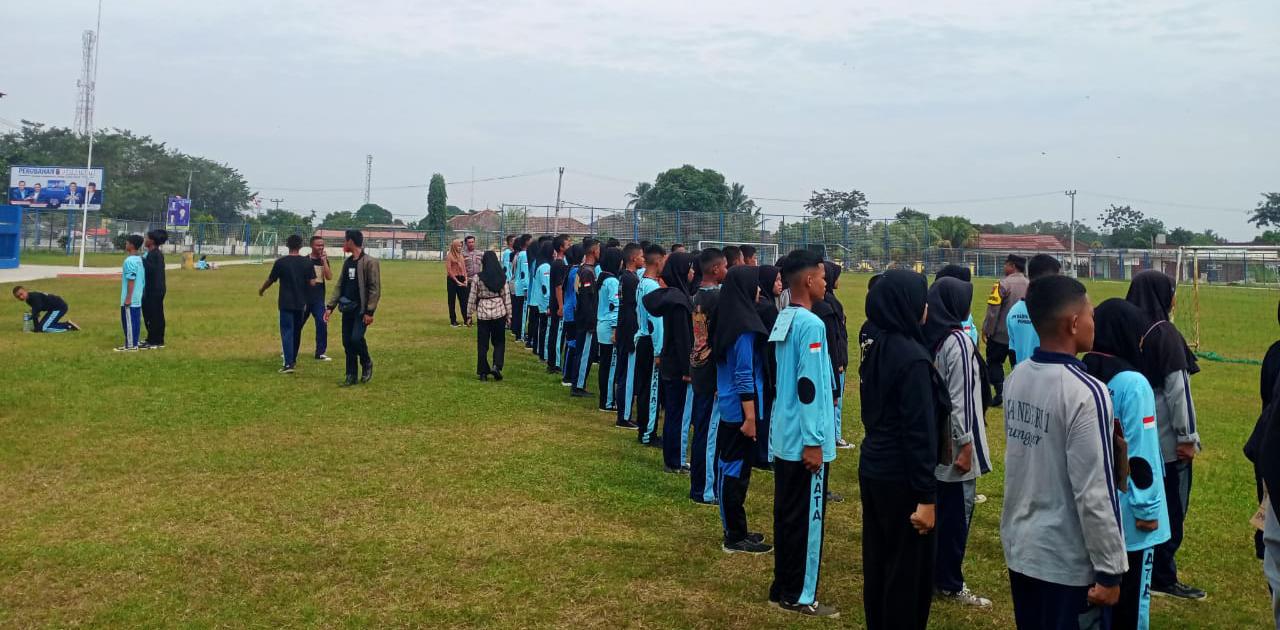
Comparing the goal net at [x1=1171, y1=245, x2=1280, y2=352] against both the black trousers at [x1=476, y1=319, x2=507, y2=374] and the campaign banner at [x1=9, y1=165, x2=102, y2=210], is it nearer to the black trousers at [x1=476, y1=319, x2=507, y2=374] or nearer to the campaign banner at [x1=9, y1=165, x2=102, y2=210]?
the black trousers at [x1=476, y1=319, x2=507, y2=374]

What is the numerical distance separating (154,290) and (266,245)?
173 ft

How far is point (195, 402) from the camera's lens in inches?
434

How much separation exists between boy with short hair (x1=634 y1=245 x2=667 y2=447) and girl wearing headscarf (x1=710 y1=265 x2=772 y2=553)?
104 inches

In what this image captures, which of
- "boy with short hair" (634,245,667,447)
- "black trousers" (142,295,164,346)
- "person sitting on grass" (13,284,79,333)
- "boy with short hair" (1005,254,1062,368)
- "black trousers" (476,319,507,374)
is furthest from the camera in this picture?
"person sitting on grass" (13,284,79,333)

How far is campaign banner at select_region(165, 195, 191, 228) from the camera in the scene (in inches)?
2454

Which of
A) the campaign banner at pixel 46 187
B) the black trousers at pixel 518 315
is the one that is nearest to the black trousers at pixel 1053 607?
the black trousers at pixel 518 315

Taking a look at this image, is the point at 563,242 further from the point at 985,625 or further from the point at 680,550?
the point at 985,625

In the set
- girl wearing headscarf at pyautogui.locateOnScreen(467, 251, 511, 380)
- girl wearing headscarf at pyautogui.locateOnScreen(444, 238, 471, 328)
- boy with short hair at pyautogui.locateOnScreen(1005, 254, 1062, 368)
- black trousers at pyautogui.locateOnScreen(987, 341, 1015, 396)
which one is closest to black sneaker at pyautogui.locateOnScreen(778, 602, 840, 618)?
boy with short hair at pyautogui.locateOnScreen(1005, 254, 1062, 368)

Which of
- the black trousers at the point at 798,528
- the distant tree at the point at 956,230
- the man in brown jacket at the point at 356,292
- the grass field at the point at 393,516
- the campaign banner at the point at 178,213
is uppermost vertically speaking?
the distant tree at the point at 956,230

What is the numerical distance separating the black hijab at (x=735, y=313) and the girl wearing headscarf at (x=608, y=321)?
13.9 feet

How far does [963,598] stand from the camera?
5422mm

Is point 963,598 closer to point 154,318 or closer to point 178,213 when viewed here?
point 154,318

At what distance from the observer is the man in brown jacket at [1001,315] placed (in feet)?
35.8

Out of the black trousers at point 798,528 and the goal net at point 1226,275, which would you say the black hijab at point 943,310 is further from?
the goal net at point 1226,275
